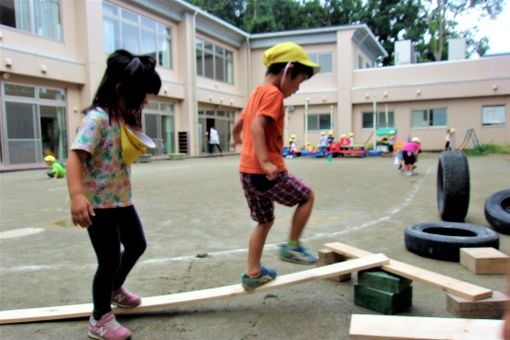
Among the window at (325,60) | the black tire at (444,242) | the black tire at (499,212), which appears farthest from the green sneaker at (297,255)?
the window at (325,60)

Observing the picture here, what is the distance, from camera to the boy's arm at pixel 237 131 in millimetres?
3297

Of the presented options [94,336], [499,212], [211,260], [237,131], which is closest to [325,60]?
[499,212]

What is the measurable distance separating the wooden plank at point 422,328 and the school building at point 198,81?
1663 centimetres

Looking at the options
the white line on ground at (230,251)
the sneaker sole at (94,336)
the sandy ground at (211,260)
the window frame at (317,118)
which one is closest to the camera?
the sneaker sole at (94,336)

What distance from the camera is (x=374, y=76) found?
27281mm

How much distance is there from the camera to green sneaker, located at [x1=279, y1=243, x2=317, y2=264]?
3.21 meters

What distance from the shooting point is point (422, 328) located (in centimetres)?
192

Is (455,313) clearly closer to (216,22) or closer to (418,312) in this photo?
(418,312)

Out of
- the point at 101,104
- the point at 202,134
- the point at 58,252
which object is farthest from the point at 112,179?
the point at 202,134

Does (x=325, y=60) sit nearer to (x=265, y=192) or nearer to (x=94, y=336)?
(x=265, y=192)

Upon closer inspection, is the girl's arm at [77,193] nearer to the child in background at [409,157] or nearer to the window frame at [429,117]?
the child in background at [409,157]

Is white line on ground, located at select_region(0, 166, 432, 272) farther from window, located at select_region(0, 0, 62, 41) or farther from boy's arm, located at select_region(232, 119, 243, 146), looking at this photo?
window, located at select_region(0, 0, 62, 41)

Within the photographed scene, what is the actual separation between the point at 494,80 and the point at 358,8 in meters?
19.8

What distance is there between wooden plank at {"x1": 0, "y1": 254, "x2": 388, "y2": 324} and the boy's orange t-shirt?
29.4 inches
